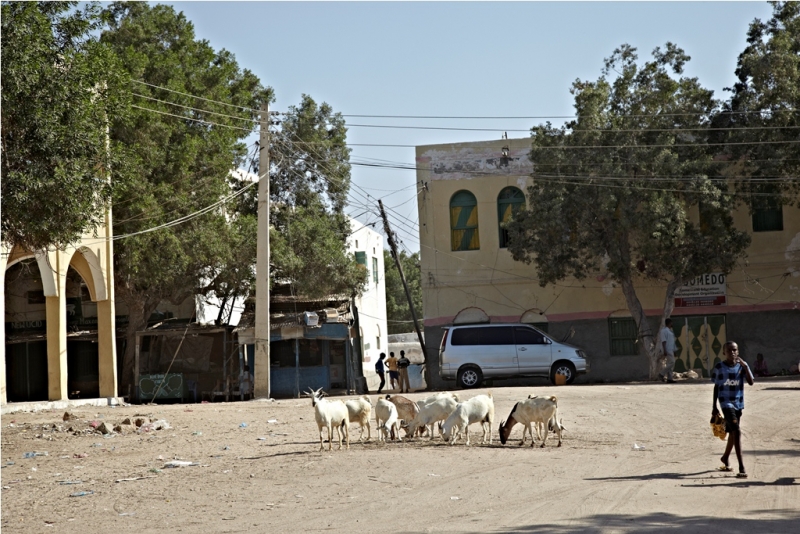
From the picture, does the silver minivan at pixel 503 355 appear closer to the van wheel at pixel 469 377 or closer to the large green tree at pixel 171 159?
the van wheel at pixel 469 377

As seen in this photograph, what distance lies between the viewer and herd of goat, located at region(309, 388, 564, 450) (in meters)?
13.7

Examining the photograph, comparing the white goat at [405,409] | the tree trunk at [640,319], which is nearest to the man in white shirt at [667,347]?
the tree trunk at [640,319]

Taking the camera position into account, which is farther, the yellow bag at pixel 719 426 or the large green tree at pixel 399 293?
the large green tree at pixel 399 293

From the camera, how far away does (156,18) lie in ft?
99.8

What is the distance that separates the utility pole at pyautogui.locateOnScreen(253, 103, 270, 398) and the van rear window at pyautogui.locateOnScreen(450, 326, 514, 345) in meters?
6.00

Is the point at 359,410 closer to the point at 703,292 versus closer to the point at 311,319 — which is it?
the point at 311,319

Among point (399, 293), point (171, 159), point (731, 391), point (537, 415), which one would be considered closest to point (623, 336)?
point (171, 159)

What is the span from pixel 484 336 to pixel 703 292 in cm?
901

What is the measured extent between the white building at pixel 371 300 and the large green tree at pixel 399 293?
9.89 m

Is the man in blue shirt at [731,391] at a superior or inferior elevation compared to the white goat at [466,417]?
superior

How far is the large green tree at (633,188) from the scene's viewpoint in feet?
95.1

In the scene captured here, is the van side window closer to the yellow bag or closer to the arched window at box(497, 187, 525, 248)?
the arched window at box(497, 187, 525, 248)

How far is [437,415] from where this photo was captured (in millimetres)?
14609

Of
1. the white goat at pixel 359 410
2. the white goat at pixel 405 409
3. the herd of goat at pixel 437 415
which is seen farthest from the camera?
the white goat at pixel 405 409
